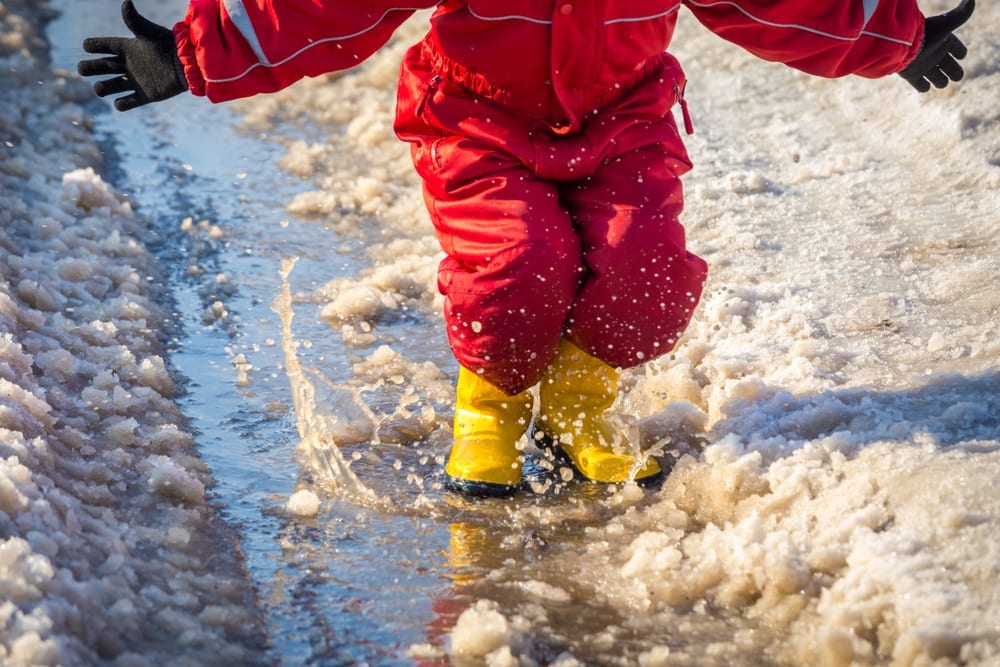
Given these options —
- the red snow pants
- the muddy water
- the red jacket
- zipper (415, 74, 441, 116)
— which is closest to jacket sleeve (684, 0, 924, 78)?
the red jacket

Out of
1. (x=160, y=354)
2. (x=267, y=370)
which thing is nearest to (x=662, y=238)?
(x=267, y=370)

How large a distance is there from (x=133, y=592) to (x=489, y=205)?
0.98 metres

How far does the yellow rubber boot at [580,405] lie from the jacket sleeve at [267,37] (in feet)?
2.48

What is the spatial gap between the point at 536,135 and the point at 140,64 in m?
0.79

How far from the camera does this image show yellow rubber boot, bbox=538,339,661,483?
252cm

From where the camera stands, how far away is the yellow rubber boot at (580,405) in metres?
2.52

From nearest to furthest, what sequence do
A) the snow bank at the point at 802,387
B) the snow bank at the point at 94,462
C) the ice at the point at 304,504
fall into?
the snow bank at the point at 94,462 → the snow bank at the point at 802,387 → the ice at the point at 304,504

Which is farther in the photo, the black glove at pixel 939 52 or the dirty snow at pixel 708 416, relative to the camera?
the black glove at pixel 939 52

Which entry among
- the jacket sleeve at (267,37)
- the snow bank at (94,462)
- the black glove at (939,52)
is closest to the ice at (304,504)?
the snow bank at (94,462)

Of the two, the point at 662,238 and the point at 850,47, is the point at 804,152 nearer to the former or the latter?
the point at 850,47

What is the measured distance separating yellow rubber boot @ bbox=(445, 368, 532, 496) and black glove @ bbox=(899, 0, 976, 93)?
115 centimetres

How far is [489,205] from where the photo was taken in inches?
93.7

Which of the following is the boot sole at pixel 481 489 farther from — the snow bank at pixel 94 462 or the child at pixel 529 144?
the snow bank at pixel 94 462

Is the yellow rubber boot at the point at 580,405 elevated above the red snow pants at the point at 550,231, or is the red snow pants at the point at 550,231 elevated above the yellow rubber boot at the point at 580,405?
the red snow pants at the point at 550,231
